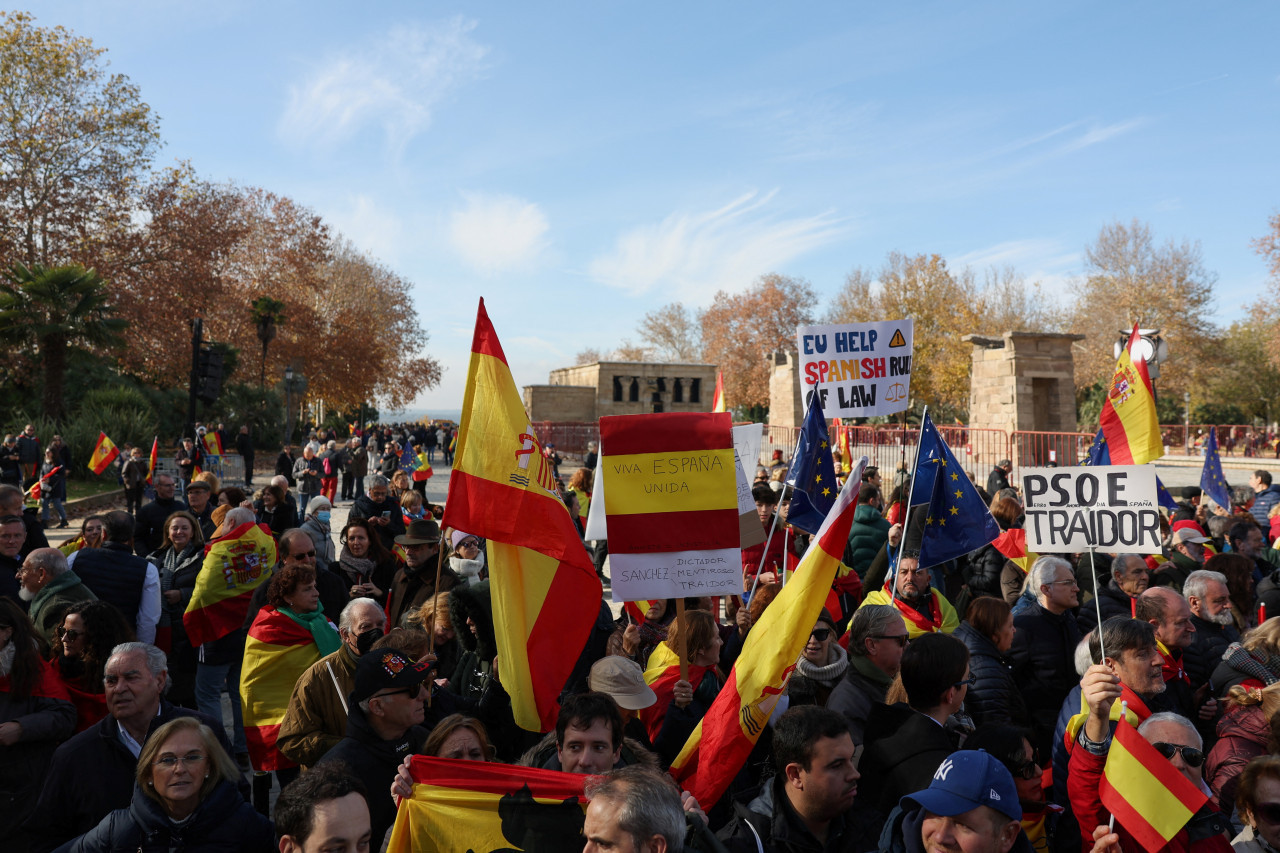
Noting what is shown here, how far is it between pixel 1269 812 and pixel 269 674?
4635 millimetres

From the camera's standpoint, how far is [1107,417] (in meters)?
8.00

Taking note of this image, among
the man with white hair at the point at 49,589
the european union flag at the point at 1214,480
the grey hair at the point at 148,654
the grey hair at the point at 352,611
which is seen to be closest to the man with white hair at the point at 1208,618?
the grey hair at the point at 352,611

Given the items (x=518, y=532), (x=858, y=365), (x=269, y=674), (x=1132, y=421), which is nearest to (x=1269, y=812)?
(x=518, y=532)

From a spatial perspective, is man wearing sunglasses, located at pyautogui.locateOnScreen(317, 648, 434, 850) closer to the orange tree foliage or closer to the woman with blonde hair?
the woman with blonde hair

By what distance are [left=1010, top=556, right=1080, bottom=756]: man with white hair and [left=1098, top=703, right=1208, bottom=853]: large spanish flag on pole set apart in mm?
1660

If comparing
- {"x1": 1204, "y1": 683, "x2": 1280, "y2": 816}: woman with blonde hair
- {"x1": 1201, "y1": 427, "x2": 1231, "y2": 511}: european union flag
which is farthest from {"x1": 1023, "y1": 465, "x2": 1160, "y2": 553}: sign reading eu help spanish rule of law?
{"x1": 1201, "y1": 427, "x2": 1231, "y2": 511}: european union flag

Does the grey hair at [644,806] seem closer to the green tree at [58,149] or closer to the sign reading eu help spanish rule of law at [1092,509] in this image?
the sign reading eu help spanish rule of law at [1092,509]

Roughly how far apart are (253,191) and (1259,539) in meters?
44.9

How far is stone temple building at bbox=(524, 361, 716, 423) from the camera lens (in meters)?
56.1

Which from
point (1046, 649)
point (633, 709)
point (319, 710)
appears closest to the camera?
point (633, 709)

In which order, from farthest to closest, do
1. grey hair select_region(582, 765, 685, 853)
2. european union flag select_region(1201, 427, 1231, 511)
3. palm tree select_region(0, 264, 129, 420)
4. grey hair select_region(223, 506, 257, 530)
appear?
palm tree select_region(0, 264, 129, 420) < european union flag select_region(1201, 427, 1231, 511) < grey hair select_region(223, 506, 257, 530) < grey hair select_region(582, 765, 685, 853)

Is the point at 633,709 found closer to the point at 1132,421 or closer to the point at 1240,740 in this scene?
the point at 1240,740

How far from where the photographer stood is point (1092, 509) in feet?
17.9

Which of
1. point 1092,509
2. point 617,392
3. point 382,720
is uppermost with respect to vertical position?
point 617,392
